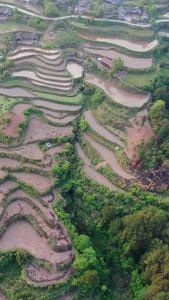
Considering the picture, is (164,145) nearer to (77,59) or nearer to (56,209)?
(56,209)

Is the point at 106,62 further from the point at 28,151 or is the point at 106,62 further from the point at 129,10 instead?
the point at 28,151

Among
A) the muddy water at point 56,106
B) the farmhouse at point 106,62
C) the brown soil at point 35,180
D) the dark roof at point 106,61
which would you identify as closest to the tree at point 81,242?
the brown soil at point 35,180

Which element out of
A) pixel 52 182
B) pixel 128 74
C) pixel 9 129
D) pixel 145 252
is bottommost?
pixel 145 252

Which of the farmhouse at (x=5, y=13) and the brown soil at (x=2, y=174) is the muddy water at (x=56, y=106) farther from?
the farmhouse at (x=5, y=13)

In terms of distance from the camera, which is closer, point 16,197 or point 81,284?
point 81,284

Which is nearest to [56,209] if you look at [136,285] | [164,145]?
[136,285]

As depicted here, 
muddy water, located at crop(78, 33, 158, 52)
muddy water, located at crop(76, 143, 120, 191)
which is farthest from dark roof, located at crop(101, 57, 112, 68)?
muddy water, located at crop(76, 143, 120, 191)

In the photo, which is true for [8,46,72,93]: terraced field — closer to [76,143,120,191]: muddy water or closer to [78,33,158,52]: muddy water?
[78,33,158,52]: muddy water
